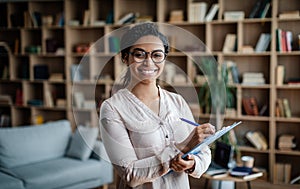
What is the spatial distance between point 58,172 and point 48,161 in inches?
14.1

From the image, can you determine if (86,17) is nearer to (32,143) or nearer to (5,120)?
(32,143)

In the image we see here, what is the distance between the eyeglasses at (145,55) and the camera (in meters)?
1.18

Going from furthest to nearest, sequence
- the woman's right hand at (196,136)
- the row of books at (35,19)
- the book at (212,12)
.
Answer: the row of books at (35,19) → the book at (212,12) → the woman's right hand at (196,136)

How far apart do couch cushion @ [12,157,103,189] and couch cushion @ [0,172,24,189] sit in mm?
52

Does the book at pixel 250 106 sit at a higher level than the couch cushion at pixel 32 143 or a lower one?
higher

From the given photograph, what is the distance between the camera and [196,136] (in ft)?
3.83

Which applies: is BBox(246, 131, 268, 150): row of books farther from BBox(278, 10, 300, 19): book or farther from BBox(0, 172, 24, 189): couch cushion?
BBox(0, 172, 24, 189): couch cushion

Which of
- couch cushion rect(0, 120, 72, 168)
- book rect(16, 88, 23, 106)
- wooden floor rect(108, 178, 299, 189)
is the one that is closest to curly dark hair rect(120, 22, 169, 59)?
couch cushion rect(0, 120, 72, 168)

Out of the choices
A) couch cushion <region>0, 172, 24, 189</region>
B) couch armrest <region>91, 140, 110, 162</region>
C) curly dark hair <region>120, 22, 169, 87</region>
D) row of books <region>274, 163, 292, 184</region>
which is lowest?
row of books <region>274, 163, 292, 184</region>

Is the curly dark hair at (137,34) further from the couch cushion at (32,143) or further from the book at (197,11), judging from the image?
the book at (197,11)

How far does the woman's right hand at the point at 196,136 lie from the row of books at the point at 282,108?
3356 millimetres

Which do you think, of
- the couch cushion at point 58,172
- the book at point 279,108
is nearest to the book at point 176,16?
the book at point 279,108

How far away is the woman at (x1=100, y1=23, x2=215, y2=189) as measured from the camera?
1188 millimetres

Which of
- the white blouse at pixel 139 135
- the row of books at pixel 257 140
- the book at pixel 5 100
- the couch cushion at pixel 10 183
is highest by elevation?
the white blouse at pixel 139 135
